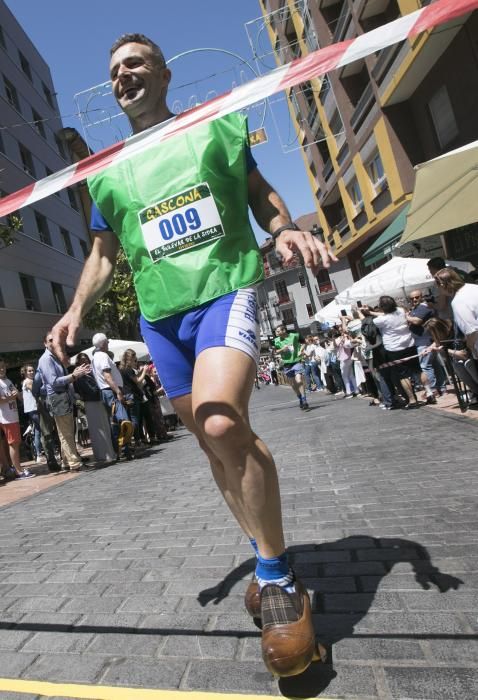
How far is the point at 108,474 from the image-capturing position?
711 cm

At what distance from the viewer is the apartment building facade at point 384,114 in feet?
44.5

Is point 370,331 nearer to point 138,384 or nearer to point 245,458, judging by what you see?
point 138,384

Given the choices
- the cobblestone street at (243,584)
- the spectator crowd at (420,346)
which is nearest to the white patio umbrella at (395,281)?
the spectator crowd at (420,346)

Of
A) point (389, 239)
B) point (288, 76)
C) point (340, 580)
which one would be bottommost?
point (340, 580)

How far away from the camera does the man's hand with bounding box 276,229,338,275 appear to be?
1796mm

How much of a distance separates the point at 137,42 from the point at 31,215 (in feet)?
81.5

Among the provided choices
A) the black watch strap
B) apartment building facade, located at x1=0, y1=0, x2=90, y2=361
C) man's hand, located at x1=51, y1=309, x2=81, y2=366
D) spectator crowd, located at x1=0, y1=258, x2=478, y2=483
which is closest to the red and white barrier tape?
the black watch strap

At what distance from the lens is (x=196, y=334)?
1966 millimetres

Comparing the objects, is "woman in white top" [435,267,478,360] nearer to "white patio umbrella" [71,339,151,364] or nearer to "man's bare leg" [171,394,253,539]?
"man's bare leg" [171,394,253,539]

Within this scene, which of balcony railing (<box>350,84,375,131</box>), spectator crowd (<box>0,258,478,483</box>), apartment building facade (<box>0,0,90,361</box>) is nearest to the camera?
spectator crowd (<box>0,258,478,483</box>)

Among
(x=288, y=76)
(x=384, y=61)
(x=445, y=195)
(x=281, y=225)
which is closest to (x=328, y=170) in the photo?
(x=384, y=61)

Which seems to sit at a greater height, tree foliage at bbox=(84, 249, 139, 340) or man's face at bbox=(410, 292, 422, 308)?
tree foliage at bbox=(84, 249, 139, 340)

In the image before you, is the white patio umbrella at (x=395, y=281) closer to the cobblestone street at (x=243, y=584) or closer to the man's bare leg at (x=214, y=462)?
the cobblestone street at (x=243, y=584)

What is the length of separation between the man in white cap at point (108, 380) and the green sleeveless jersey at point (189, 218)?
20.4 ft
